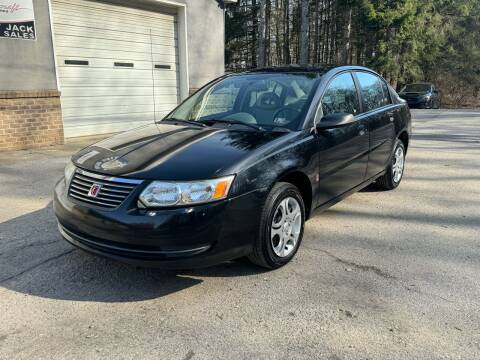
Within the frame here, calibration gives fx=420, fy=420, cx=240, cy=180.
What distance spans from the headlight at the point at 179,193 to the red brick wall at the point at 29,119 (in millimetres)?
6330

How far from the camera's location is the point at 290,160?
336 cm

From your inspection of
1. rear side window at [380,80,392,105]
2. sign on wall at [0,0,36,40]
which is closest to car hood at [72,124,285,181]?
rear side window at [380,80,392,105]

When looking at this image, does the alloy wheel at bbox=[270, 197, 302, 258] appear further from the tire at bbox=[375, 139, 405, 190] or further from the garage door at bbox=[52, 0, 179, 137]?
the garage door at bbox=[52, 0, 179, 137]

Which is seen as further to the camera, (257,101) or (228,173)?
(257,101)

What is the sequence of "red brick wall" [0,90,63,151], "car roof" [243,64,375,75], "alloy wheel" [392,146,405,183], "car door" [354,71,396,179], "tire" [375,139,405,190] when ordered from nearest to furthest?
"car roof" [243,64,375,75]
"car door" [354,71,396,179]
"tire" [375,139,405,190]
"alloy wheel" [392,146,405,183]
"red brick wall" [0,90,63,151]

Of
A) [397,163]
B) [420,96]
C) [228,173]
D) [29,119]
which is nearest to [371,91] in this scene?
[397,163]

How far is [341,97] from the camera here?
169 inches

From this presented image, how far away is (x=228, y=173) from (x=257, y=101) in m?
1.41

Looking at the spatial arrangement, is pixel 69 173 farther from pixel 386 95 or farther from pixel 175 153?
pixel 386 95

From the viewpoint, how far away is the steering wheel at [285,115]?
372cm

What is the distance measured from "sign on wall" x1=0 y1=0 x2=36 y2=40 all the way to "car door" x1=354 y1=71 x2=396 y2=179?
20.9 ft

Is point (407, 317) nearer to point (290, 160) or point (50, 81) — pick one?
point (290, 160)

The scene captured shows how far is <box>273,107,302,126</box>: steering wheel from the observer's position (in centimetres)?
372

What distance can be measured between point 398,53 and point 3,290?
28.7m
